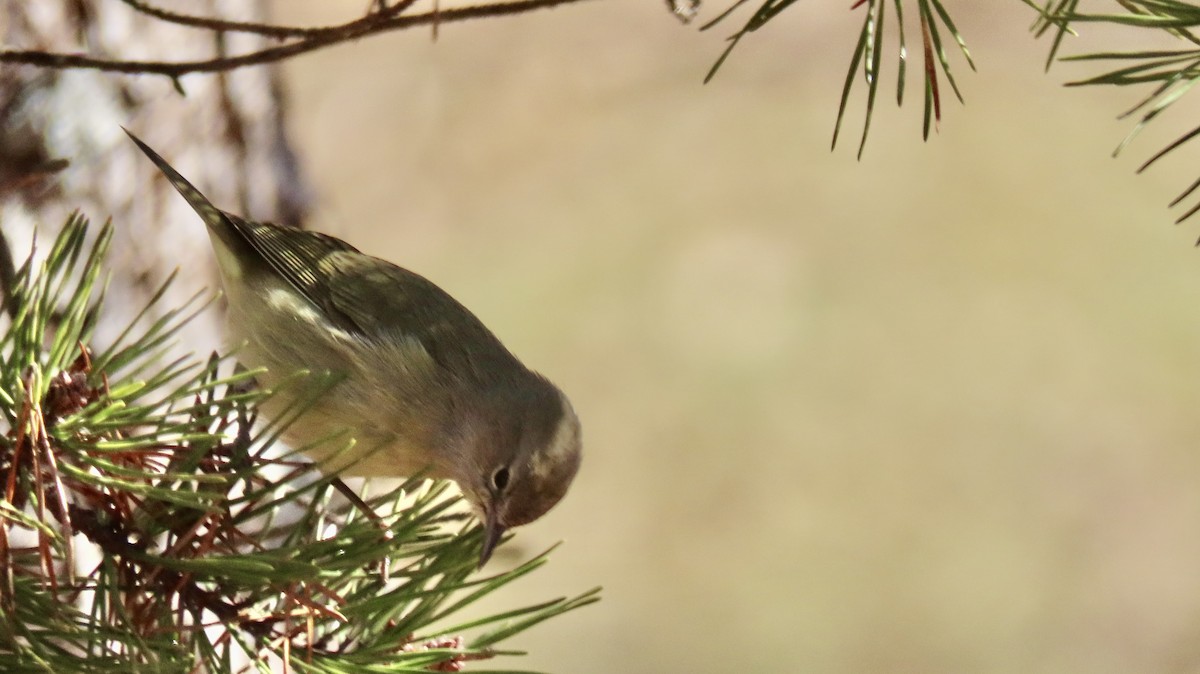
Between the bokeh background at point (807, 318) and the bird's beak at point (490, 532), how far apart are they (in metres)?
3.99

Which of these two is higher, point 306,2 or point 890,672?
point 306,2

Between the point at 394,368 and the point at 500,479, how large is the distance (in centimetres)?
37

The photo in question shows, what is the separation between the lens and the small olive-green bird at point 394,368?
7.28 ft

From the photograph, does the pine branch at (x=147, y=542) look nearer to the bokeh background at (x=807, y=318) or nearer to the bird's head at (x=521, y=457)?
the bird's head at (x=521, y=457)

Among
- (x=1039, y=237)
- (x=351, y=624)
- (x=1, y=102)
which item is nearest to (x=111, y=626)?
(x=351, y=624)

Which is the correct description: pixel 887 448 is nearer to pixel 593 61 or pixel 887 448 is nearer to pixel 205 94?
pixel 593 61

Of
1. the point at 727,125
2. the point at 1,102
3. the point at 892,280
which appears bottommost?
the point at 1,102

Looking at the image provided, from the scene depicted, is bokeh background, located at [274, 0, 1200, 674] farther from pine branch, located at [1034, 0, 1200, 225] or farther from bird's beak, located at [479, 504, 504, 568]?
pine branch, located at [1034, 0, 1200, 225]

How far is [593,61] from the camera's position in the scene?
7.77 m

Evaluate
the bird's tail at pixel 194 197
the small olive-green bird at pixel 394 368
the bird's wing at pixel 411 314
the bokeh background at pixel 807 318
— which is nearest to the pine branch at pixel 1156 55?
the small olive-green bird at pixel 394 368

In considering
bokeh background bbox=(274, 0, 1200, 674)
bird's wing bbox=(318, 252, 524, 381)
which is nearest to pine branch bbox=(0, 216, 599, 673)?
bird's wing bbox=(318, 252, 524, 381)

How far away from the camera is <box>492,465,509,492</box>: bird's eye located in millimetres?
2199

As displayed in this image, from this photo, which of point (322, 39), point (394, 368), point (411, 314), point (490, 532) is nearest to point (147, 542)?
point (490, 532)

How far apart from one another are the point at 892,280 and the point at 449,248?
265 cm
